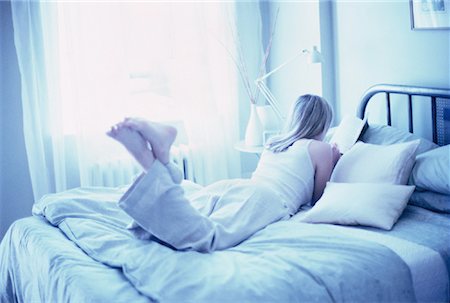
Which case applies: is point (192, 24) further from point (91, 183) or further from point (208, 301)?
point (208, 301)

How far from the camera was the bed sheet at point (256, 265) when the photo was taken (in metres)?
1.92

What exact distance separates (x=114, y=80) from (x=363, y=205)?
1930mm

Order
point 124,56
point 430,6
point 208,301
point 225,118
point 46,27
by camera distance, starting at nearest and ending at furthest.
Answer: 1. point 208,301
2. point 430,6
3. point 46,27
4. point 124,56
5. point 225,118

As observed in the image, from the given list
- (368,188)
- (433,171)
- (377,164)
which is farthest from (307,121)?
(433,171)

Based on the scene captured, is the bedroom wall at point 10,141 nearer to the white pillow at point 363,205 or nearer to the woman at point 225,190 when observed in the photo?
the woman at point 225,190

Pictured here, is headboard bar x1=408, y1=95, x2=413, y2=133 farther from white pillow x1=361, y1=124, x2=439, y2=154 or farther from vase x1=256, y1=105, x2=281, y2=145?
vase x1=256, y1=105, x2=281, y2=145

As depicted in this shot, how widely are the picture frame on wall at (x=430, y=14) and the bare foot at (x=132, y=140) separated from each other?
161 cm

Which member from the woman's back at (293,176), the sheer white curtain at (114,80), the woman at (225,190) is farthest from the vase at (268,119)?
the woman's back at (293,176)

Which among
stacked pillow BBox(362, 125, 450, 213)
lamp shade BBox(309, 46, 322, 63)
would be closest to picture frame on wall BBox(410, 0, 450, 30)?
lamp shade BBox(309, 46, 322, 63)

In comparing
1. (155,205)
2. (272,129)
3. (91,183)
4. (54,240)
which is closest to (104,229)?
(54,240)

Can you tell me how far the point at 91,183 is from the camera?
12.5ft

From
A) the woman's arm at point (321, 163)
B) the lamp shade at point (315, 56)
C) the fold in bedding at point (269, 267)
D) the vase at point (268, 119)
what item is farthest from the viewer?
the vase at point (268, 119)

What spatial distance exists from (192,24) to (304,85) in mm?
801

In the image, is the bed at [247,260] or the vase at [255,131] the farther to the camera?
the vase at [255,131]
